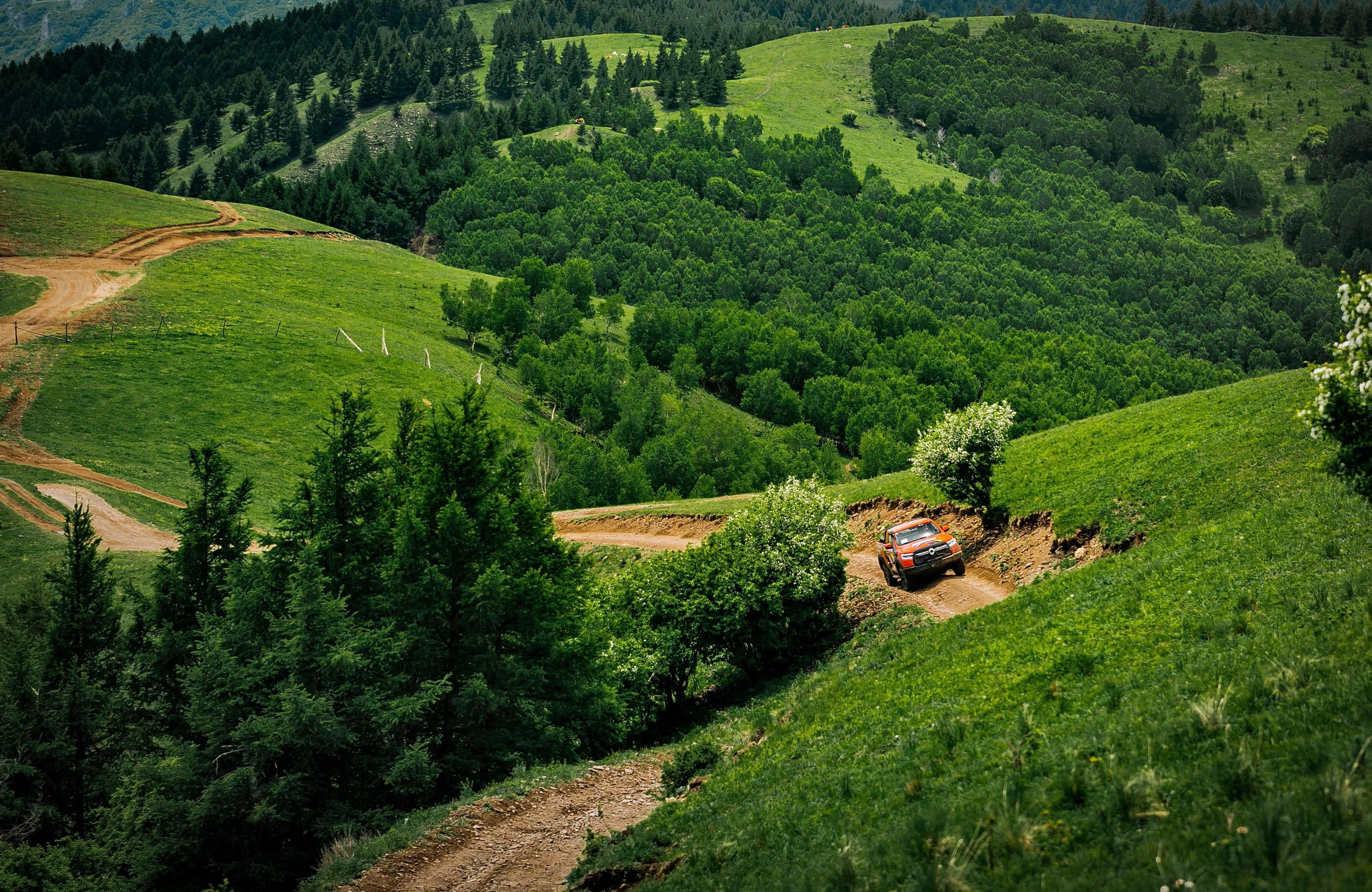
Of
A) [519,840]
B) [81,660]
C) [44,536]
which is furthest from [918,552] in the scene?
[44,536]

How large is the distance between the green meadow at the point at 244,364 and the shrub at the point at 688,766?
42.6m

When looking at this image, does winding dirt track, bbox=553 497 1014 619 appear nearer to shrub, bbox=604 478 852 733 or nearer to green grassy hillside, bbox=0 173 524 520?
shrub, bbox=604 478 852 733

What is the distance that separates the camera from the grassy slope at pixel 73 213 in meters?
98.4

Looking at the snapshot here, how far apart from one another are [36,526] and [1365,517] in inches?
2668

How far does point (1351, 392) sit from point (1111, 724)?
6950 millimetres

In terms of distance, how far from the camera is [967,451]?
34031 millimetres

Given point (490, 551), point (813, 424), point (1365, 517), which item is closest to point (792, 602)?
point (490, 551)

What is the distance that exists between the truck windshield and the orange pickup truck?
0.6 inches

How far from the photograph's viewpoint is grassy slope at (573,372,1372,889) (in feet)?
32.9

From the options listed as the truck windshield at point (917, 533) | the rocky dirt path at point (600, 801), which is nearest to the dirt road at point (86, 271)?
the rocky dirt path at point (600, 801)

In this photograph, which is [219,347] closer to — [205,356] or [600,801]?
[205,356]

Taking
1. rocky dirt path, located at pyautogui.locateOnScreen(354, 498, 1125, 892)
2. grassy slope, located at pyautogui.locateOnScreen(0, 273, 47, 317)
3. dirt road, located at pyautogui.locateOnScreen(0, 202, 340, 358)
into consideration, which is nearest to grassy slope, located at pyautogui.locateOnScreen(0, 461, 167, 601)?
dirt road, located at pyautogui.locateOnScreen(0, 202, 340, 358)

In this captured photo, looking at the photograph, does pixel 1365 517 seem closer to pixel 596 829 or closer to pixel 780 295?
pixel 596 829

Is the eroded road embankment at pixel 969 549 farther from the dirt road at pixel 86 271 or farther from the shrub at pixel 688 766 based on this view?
the dirt road at pixel 86 271
